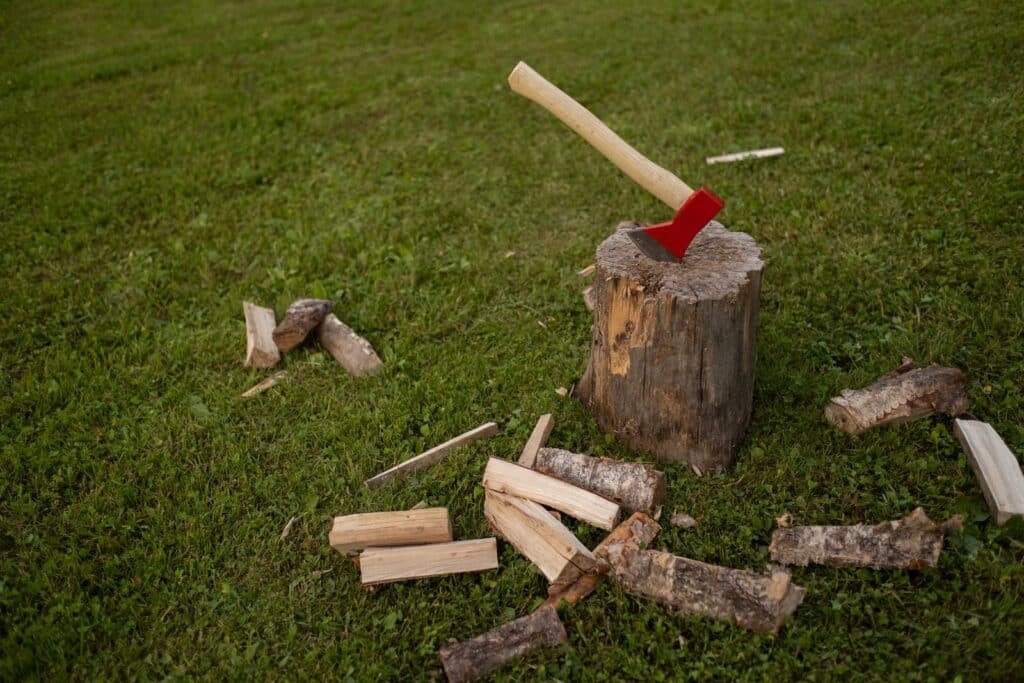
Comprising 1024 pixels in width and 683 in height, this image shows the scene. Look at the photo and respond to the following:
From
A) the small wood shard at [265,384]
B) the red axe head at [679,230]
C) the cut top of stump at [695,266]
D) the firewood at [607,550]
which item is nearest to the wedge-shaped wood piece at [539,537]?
the firewood at [607,550]

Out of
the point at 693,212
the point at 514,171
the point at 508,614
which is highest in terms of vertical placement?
the point at 693,212

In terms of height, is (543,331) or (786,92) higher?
(786,92)

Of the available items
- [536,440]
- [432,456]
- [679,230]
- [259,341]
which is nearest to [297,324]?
[259,341]

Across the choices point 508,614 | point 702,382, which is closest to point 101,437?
point 508,614

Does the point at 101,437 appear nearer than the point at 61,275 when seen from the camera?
Yes

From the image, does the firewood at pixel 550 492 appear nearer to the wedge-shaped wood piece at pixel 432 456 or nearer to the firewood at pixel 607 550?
the firewood at pixel 607 550

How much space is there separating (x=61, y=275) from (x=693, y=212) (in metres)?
4.70

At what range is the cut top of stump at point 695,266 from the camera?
11.0 feet

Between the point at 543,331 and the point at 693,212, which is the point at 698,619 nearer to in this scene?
the point at 693,212

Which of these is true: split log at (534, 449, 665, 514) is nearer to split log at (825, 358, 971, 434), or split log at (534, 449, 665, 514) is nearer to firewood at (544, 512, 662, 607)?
firewood at (544, 512, 662, 607)

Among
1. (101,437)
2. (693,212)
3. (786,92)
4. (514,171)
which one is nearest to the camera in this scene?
(693,212)

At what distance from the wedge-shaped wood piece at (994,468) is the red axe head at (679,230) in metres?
1.58

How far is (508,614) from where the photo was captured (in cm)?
317

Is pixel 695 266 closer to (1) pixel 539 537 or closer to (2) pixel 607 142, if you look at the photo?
(2) pixel 607 142
